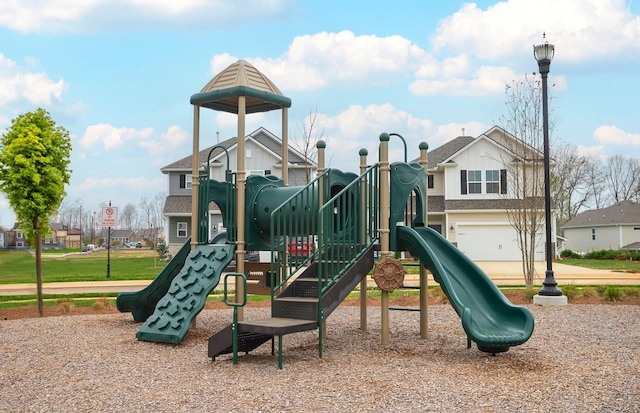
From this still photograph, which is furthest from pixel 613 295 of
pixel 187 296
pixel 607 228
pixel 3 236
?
pixel 3 236

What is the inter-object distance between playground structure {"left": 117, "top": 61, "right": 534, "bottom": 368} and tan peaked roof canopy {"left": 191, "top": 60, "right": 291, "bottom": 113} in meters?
0.02

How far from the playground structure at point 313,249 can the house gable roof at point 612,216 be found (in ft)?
143

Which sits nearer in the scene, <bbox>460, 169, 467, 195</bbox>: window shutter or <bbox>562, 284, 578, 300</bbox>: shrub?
<bbox>562, 284, 578, 300</bbox>: shrub

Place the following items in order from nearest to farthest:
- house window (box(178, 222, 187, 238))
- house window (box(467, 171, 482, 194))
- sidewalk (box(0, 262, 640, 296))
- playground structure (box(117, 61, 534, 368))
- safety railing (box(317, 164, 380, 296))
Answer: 1. playground structure (box(117, 61, 534, 368))
2. safety railing (box(317, 164, 380, 296))
3. sidewalk (box(0, 262, 640, 296))
4. house window (box(467, 171, 482, 194))
5. house window (box(178, 222, 187, 238))

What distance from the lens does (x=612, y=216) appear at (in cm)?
4856

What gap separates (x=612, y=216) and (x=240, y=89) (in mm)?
45970

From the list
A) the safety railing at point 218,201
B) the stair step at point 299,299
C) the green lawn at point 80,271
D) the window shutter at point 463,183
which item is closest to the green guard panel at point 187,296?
the safety railing at point 218,201

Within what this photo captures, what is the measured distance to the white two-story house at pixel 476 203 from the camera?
32438mm

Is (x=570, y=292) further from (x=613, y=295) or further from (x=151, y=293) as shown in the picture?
(x=151, y=293)

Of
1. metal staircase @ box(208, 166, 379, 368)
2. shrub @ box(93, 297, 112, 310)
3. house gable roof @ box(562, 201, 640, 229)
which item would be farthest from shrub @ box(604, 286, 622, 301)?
house gable roof @ box(562, 201, 640, 229)

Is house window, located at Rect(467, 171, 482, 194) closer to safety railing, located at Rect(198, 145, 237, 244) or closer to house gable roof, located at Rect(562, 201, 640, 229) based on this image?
house gable roof, located at Rect(562, 201, 640, 229)

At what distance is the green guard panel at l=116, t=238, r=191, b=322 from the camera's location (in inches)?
408

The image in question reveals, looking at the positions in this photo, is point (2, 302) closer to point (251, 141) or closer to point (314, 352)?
point (314, 352)

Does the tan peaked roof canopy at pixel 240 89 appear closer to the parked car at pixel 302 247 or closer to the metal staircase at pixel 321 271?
the metal staircase at pixel 321 271
